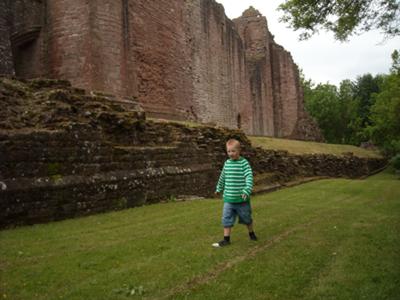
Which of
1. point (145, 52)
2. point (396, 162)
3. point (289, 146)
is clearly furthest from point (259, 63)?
point (145, 52)

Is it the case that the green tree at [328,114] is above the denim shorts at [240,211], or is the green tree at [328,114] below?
above

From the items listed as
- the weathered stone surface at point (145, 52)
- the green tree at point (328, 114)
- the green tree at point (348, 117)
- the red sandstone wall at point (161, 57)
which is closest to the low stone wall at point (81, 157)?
the weathered stone surface at point (145, 52)

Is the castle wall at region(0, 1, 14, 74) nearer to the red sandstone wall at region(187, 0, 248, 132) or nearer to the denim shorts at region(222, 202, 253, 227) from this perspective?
the denim shorts at region(222, 202, 253, 227)

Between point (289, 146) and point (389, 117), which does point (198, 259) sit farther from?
point (389, 117)

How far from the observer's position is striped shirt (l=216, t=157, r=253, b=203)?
19.3 ft

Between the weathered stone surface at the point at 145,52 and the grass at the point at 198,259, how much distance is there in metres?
8.70

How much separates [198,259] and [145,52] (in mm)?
14417

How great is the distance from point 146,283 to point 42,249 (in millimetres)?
1986

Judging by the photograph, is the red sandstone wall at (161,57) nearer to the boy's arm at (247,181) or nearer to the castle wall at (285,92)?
the boy's arm at (247,181)

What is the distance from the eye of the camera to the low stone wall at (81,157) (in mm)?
7199

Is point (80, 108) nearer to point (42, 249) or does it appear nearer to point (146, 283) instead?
point (42, 249)

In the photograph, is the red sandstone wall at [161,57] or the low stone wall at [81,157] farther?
the red sandstone wall at [161,57]

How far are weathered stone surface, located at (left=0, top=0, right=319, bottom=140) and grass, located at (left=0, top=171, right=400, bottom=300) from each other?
8698mm

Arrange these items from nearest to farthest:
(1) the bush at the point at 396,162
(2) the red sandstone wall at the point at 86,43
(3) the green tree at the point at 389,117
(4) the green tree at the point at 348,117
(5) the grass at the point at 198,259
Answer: (5) the grass at the point at 198,259 < (2) the red sandstone wall at the point at 86,43 < (1) the bush at the point at 396,162 < (3) the green tree at the point at 389,117 < (4) the green tree at the point at 348,117
